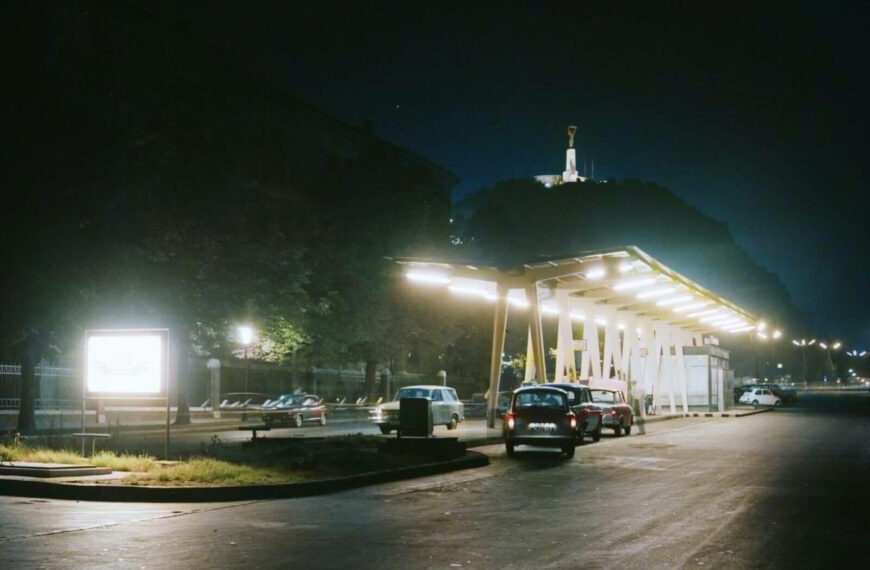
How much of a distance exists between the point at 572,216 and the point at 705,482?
373 feet

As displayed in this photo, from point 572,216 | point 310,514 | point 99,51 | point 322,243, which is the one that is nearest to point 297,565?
point 310,514

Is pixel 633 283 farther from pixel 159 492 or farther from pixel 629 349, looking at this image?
pixel 159 492

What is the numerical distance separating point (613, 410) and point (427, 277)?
826cm

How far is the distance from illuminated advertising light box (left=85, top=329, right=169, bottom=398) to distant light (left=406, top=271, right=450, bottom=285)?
1606cm

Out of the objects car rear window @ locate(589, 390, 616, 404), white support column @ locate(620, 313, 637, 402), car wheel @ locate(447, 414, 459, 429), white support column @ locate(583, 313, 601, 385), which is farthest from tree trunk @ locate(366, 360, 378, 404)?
car rear window @ locate(589, 390, 616, 404)

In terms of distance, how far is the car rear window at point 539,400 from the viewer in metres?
24.4

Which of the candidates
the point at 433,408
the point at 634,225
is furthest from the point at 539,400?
the point at 634,225

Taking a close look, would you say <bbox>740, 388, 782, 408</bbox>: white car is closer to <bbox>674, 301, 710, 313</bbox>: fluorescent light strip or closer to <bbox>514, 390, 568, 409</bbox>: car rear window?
<bbox>674, 301, 710, 313</bbox>: fluorescent light strip

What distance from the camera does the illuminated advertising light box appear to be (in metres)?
19.6

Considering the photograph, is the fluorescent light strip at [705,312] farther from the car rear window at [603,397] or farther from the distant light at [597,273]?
the car rear window at [603,397]

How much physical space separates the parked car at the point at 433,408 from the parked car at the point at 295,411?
278 centimetres

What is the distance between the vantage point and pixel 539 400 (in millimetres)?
24734

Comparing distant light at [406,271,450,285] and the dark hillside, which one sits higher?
the dark hillside

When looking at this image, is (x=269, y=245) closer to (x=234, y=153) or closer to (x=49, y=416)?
(x=234, y=153)
